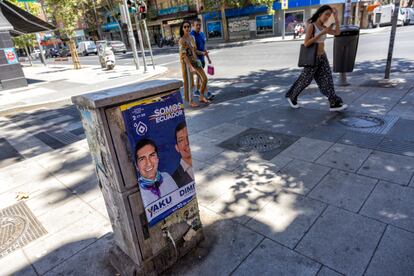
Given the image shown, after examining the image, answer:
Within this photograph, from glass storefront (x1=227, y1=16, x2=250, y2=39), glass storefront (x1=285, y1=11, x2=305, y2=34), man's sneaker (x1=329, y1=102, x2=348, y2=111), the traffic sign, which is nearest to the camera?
man's sneaker (x1=329, y1=102, x2=348, y2=111)

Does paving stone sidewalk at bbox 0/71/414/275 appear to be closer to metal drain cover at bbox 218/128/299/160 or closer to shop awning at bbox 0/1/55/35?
metal drain cover at bbox 218/128/299/160

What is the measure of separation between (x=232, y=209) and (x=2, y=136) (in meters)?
6.59

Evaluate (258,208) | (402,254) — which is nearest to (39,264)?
(258,208)

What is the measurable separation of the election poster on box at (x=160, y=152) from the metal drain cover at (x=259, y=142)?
2.22 meters

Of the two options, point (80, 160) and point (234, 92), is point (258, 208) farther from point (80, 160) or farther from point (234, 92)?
point (234, 92)

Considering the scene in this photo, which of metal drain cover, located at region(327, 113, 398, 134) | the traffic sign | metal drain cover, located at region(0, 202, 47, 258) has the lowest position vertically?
metal drain cover, located at region(0, 202, 47, 258)

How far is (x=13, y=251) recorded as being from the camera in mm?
2846

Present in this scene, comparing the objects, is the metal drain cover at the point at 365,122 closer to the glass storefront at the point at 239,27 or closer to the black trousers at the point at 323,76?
the black trousers at the point at 323,76

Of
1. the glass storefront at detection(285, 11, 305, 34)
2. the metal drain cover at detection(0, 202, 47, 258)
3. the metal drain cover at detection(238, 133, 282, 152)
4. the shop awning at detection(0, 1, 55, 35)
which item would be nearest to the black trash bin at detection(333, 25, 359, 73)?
the metal drain cover at detection(238, 133, 282, 152)

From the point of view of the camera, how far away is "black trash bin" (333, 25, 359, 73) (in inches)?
260

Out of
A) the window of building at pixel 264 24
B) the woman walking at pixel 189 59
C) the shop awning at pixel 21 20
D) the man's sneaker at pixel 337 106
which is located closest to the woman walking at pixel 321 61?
the man's sneaker at pixel 337 106

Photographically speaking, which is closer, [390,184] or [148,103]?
[148,103]

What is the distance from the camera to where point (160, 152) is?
2.14 m

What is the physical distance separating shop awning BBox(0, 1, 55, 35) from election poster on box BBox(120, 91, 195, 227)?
669 inches
